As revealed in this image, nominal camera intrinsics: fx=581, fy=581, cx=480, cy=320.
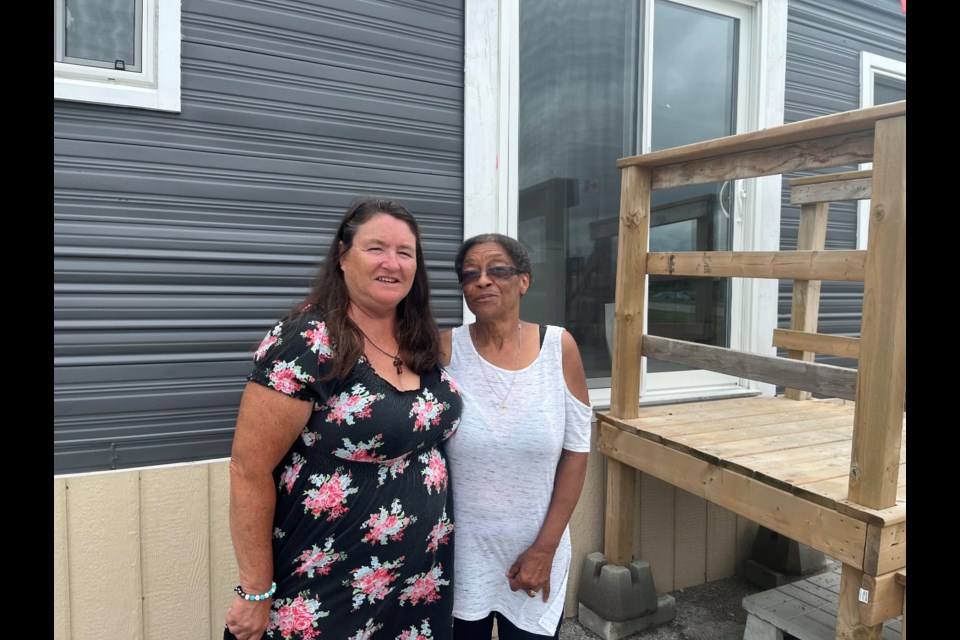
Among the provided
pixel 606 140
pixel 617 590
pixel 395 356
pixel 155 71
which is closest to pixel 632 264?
pixel 606 140

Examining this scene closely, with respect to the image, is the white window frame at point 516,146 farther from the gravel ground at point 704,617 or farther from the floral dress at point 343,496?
the floral dress at point 343,496

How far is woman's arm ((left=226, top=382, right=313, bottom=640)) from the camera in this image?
4.45 feet

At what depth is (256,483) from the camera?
1.38 metres

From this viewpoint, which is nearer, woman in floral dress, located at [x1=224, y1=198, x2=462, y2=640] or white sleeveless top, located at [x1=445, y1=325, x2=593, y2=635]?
woman in floral dress, located at [x1=224, y1=198, x2=462, y2=640]

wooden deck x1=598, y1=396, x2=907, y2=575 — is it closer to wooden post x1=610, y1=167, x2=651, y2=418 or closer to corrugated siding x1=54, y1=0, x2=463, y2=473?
wooden post x1=610, y1=167, x2=651, y2=418

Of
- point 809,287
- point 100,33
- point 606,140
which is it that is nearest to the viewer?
point 100,33

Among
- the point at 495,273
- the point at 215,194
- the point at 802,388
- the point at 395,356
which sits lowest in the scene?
the point at 802,388

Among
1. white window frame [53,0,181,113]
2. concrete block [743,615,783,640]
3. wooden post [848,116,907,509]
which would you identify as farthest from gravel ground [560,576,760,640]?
white window frame [53,0,181,113]

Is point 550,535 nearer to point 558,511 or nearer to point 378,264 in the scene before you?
point 558,511

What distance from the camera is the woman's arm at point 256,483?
1356mm

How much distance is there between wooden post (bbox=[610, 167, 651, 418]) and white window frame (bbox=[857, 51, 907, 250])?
2160mm

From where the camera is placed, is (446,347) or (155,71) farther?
(155,71)

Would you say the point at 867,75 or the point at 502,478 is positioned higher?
the point at 867,75

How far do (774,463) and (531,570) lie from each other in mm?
1134
